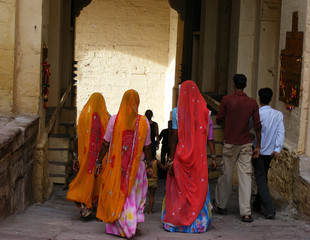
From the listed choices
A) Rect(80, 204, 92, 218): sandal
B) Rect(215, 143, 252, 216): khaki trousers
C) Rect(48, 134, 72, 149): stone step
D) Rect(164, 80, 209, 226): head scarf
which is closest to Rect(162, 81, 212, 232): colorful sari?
Rect(164, 80, 209, 226): head scarf

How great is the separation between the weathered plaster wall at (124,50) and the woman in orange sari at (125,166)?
1275cm

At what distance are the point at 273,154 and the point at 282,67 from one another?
1425 millimetres

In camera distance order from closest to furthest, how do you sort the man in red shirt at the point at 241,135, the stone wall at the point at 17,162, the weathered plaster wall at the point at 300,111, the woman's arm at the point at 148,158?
the stone wall at the point at 17,162 < the woman's arm at the point at 148,158 < the man in red shirt at the point at 241,135 < the weathered plaster wall at the point at 300,111

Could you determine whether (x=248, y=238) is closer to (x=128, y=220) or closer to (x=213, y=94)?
(x=128, y=220)

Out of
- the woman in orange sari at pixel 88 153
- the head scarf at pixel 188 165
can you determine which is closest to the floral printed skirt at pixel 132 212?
the head scarf at pixel 188 165

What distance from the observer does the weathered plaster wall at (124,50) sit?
61.0 ft

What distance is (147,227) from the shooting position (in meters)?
6.45

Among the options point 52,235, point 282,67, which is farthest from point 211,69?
point 52,235

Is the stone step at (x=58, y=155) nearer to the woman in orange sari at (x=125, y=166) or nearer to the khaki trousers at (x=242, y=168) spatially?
the khaki trousers at (x=242, y=168)

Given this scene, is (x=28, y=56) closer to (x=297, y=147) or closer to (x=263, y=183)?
(x=263, y=183)

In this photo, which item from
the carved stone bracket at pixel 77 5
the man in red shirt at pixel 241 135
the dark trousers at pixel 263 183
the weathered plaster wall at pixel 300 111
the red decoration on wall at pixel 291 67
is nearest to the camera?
the man in red shirt at pixel 241 135

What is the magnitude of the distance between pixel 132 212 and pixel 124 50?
13.3 m

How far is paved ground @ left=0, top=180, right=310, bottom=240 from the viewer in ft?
18.3

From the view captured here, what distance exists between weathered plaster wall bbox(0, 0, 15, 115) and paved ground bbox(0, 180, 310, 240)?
1.30 m
